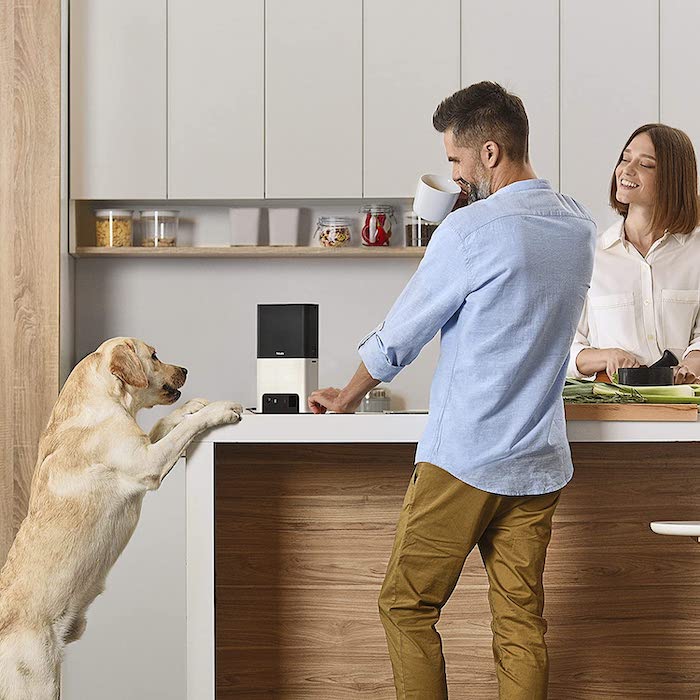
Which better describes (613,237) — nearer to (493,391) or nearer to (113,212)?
(493,391)

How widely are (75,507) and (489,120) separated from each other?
1.13m

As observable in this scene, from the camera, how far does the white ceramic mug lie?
207 centimetres

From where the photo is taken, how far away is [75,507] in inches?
78.7

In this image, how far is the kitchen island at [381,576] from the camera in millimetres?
2121

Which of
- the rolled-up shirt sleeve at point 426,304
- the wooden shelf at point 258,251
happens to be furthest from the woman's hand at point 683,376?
the wooden shelf at point 258,251

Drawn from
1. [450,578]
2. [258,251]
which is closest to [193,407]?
[450,578]

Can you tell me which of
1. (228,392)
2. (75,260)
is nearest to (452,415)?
(228,392)

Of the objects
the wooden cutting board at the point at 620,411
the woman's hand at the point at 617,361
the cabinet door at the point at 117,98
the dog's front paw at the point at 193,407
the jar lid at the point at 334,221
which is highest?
the cabinet door at the point at 117,98

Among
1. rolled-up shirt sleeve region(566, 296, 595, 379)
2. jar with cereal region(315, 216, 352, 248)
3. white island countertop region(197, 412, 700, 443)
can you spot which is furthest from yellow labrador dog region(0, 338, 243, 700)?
jar with cereal region(315, 216, 352, 248)

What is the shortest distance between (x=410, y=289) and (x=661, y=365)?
0.77 meters

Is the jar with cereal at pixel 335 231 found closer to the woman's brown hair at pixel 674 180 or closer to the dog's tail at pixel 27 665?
the woman's brown hair at pixel 674 180

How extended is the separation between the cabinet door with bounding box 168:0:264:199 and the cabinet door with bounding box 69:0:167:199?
5 cm

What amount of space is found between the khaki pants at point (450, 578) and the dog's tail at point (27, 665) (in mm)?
728

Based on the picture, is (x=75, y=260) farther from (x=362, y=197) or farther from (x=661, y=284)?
(x=661, y=284)
